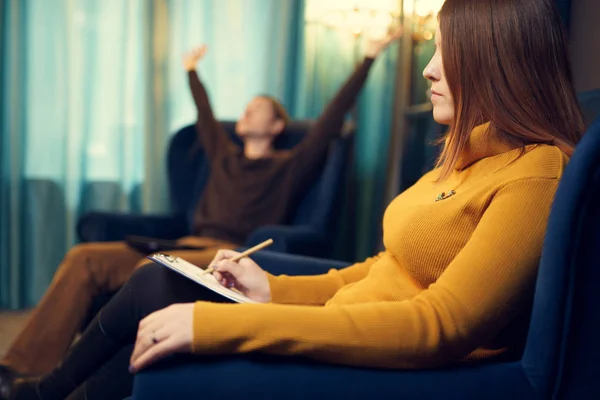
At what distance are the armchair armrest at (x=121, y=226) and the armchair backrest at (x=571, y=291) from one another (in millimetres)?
1953

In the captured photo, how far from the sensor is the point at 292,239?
2.20 meters

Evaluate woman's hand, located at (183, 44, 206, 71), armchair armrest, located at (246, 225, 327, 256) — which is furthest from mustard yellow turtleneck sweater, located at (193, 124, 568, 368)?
woman's hand, located at (183, 44, 206, 71)

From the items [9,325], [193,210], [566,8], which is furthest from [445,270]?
[9,325]

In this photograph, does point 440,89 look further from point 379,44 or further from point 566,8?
point 379,44

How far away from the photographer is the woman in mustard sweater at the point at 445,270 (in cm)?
73

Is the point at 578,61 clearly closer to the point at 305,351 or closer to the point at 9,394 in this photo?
the point at 305,351

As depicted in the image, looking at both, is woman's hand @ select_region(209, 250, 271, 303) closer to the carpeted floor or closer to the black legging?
the black legging

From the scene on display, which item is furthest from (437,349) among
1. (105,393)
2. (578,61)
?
(578,61)

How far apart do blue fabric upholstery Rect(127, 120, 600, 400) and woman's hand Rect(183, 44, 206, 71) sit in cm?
227

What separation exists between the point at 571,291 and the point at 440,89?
0.40m

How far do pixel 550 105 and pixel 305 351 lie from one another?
50cm

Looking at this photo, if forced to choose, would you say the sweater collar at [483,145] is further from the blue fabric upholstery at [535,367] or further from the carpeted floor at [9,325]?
the carpeted floor at [9,325]

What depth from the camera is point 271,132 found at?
2.81 m

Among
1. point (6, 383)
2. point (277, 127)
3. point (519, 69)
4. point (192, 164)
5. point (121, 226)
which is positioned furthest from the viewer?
point (192, 164)
